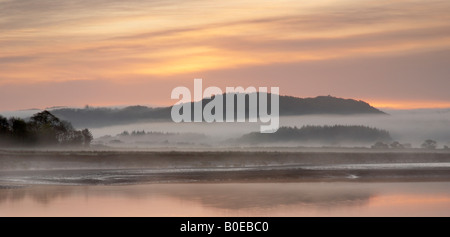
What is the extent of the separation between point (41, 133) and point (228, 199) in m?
55.3

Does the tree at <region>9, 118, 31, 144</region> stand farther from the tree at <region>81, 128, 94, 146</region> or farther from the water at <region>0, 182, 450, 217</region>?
the water at <region>0, 182, 450, 217</region>

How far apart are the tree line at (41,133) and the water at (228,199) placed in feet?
138

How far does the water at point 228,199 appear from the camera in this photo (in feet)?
123

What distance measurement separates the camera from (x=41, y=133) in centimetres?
9406

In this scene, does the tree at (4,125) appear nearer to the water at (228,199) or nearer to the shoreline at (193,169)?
the shoreline at (193,169)

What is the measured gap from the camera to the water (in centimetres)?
3738

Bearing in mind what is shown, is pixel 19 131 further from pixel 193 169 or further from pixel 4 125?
pixel 193 169

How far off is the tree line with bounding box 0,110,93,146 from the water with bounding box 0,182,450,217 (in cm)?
4196

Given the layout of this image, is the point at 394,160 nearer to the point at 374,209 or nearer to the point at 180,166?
the point at 180,166

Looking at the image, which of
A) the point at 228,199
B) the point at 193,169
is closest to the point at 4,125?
the point at 193,169

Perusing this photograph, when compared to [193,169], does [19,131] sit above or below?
above

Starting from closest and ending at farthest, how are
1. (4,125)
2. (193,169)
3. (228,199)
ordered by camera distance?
(228,199), (193,169), (4,125)

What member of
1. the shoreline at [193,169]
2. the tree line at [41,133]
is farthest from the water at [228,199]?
the tree line at [41,133]
